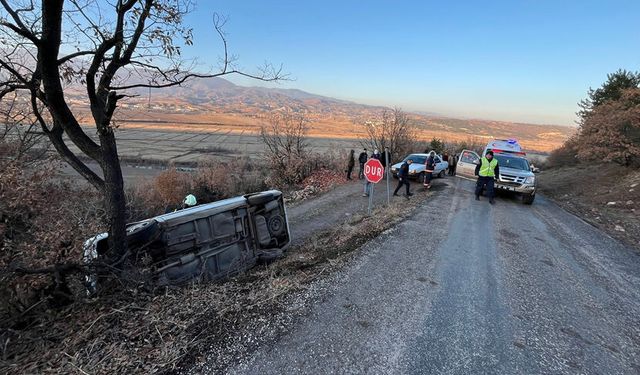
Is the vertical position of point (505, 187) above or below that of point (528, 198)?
above

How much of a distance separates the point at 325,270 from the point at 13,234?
5.60 m

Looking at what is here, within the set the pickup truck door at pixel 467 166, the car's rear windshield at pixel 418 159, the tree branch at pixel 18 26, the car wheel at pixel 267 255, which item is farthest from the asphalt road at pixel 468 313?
the car's rear windshield at pixel 418 159

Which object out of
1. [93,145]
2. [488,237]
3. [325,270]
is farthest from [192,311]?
[488,237]

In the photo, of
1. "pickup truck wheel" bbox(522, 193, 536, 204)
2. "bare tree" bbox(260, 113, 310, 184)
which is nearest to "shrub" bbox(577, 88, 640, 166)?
"pickup truck wheel" bbox(522, 193, 536, 204)

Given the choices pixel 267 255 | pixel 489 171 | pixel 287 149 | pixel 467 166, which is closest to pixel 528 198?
pixel 489 171

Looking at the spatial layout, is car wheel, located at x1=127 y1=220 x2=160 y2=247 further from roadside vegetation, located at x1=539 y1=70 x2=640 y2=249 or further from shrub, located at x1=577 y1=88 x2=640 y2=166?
shrub, located at x1=577 y1=88 x2=640 y2=166

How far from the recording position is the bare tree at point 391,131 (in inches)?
1046

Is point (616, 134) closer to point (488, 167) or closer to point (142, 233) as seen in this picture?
point (488, 167)

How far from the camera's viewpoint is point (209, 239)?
20.5 feet

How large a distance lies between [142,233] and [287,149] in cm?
1789

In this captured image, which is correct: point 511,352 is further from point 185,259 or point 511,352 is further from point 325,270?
point 185,259

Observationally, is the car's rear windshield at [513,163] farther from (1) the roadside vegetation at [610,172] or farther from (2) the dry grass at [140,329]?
(2) the dry grass at [140,329]

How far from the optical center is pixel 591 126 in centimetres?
1833

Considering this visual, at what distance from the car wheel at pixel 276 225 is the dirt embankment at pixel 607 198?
8643 mm
